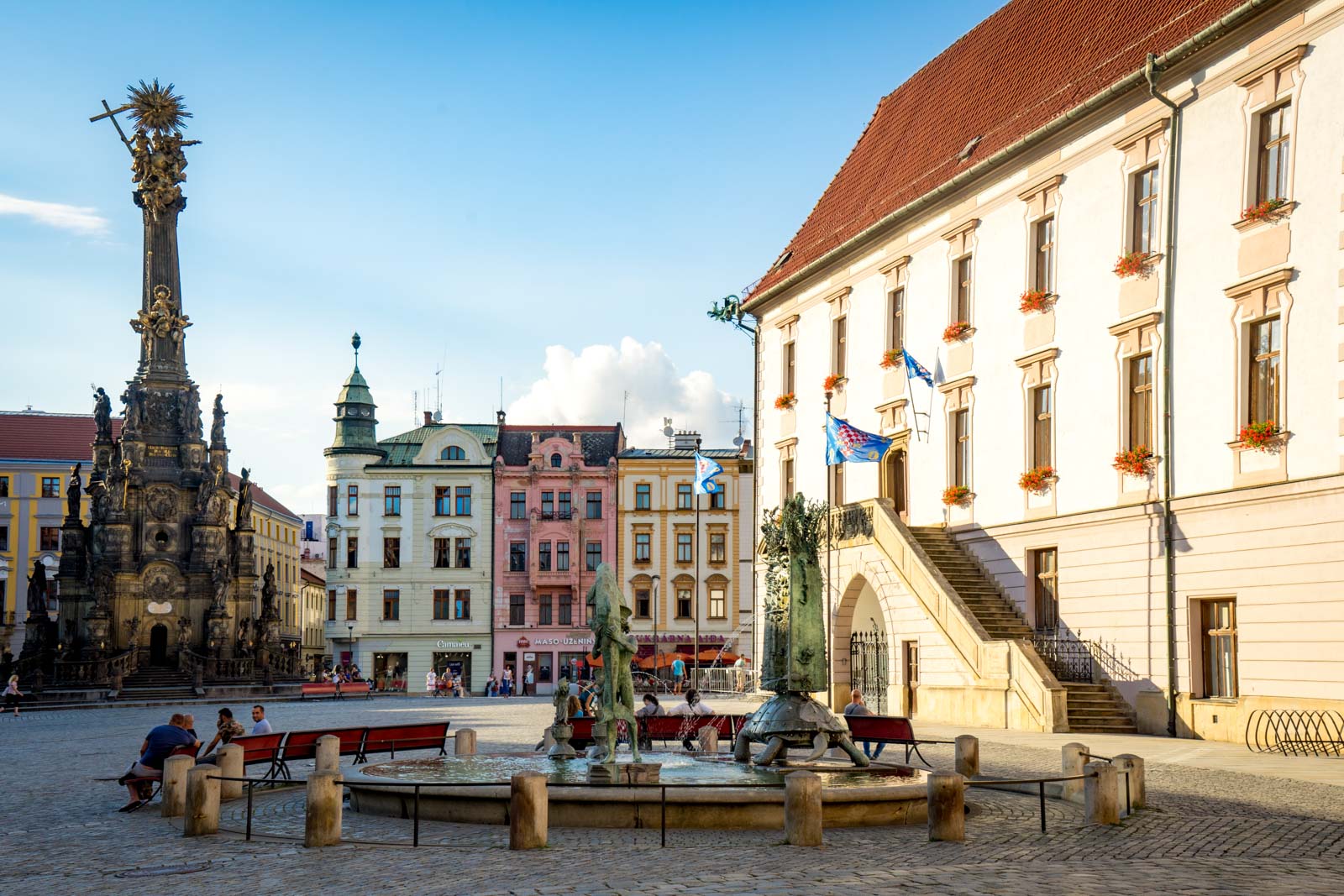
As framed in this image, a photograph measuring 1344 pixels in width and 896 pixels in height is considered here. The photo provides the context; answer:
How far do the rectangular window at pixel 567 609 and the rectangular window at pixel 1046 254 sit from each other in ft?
157

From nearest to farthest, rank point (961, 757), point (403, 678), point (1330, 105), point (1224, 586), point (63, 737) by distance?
1. point (961, 757)
2. point (1330, 105)
3. point (1224, 586)
4. point (63, 737)
5. point (403, 678)

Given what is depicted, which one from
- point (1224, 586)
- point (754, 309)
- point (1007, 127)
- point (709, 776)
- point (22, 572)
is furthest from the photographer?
point (22, 572)

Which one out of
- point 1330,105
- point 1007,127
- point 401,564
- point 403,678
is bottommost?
point 403,678

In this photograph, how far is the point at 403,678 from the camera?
248ft

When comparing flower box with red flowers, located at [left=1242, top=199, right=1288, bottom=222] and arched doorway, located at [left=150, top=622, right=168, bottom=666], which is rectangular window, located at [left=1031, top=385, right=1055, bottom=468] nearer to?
flower box with red flowers, located at [left=1242, top=199, right=1288, bottom=222]

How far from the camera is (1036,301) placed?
31.6m

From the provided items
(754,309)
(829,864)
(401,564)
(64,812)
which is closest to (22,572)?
(401,564)

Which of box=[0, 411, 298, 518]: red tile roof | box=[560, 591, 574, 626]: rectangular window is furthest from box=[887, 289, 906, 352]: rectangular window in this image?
box=[0, 411, 298, 518]: red tile roof

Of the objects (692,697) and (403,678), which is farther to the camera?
(403,678)

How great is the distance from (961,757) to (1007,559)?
47.3 feet

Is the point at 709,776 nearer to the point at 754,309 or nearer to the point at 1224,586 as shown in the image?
the point at 1224,586

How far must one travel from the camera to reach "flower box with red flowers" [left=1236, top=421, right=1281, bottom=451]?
24.5 meters

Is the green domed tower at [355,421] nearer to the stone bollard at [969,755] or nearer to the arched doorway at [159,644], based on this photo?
the arched doorway at [159,644]

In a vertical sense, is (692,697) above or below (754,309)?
below
